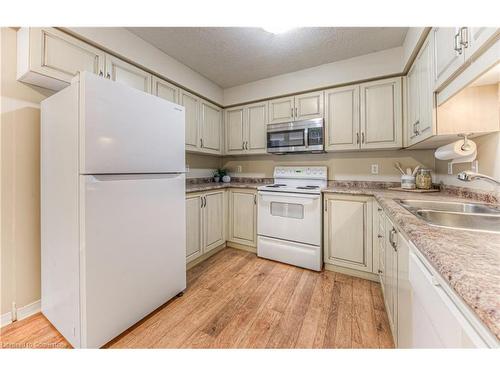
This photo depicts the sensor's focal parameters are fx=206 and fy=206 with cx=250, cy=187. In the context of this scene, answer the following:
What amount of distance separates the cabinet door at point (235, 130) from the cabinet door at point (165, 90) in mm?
949

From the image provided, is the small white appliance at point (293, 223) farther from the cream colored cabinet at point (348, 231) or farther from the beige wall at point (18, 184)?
the beige wall at point (18, 184)

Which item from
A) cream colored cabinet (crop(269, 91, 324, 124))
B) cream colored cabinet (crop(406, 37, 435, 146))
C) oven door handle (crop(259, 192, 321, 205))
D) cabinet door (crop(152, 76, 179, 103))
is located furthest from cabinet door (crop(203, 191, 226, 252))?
cream colored cabinet (crop(406, 37, 435, 146))

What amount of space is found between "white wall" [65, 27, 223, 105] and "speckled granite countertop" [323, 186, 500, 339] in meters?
2.39

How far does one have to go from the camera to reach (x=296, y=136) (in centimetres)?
261

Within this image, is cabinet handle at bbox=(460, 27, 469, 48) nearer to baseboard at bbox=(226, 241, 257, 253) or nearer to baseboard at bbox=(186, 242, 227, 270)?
baseboard at bbox=(226, 241, 257, 253)

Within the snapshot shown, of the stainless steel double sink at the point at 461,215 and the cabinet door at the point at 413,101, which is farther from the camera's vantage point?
the cabinet door at the point at 413,101

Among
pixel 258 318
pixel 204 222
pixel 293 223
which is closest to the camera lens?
pixel 258 318

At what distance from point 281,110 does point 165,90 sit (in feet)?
4.75

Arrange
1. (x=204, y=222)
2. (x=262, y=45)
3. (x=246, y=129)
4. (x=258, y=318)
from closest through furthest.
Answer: (x=258, y=318), (x=262, y=45), (x=204, y=222), (x=246, y=129)

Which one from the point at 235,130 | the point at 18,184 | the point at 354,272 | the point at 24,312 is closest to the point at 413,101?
the point at 354,272

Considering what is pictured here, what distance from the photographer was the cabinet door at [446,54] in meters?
1.03

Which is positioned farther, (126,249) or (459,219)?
(126,249)

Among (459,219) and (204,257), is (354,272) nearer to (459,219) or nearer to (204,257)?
(459,219)

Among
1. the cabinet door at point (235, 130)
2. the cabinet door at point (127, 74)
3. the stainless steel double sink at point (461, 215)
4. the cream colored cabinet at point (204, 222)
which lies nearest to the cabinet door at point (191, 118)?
the cabinet door at point (127, 74)
